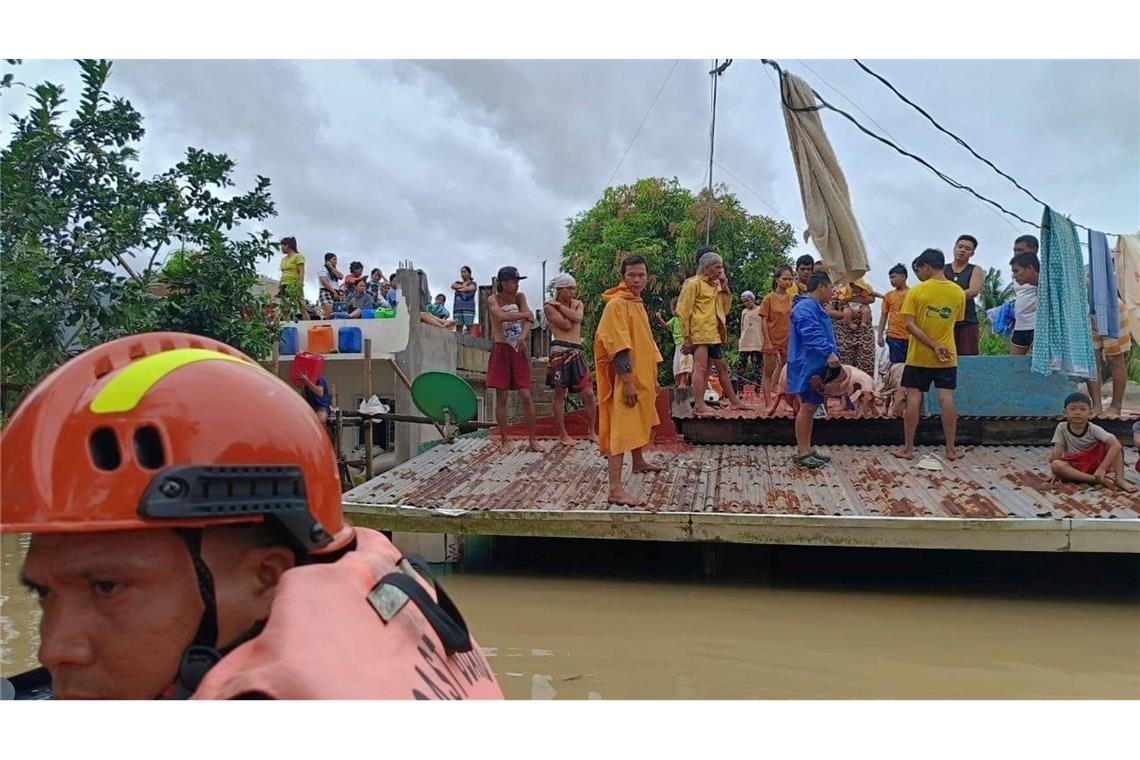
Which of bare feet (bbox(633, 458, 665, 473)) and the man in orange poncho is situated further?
bare feet (bbox(633, 458, 665, 473))

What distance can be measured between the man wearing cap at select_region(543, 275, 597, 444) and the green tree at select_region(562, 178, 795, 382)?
14627 mm

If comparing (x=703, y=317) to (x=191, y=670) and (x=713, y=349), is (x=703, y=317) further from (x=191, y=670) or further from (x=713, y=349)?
(x=191, y=670)

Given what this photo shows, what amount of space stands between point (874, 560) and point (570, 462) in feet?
8.39

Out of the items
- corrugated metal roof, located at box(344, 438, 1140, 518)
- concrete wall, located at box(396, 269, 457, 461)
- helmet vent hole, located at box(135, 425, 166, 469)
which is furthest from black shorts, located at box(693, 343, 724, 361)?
helmet vent hole, located at box(135, 425, 166, 469)

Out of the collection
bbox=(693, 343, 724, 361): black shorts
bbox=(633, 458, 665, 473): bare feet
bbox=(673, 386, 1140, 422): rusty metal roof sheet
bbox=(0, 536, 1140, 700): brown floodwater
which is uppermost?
bbox=(693, 343, 724, 361): black shorts

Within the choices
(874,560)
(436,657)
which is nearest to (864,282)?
(874,560)

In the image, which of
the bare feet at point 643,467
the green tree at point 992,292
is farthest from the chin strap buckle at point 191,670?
the green tree at point 992,292

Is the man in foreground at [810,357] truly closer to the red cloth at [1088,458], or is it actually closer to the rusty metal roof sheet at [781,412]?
the rusty metal roof sheet at [781,412]

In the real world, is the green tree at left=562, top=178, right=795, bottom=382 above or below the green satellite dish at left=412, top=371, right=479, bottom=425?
above

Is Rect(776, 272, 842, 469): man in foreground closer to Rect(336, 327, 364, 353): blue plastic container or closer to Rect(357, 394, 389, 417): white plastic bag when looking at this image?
Rect(357, 394, 389, 417): white plastic bag

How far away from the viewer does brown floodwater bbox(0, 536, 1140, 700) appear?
3.66m

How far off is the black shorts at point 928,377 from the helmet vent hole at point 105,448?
6016 millimetres

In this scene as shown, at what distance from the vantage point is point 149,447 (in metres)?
1.19

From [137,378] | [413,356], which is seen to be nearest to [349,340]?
[413,356]
